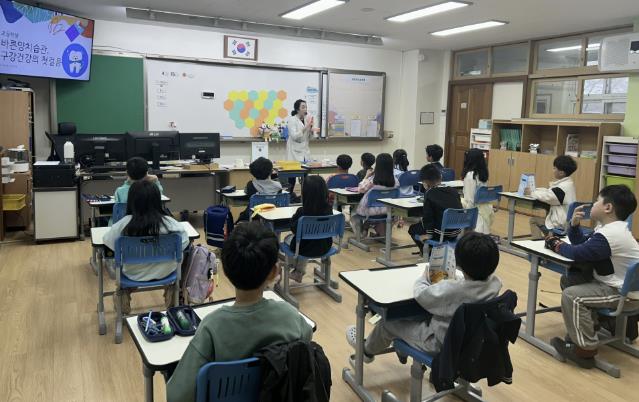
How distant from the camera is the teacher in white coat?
789 centimetres

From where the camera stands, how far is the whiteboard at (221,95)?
792cm

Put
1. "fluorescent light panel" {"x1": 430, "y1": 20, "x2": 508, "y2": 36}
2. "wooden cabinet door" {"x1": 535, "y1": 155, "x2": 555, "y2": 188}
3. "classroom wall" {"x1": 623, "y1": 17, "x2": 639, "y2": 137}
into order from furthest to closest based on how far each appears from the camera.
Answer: "wooden cabinet door" {"x1": 535, "y1": 155, "x2": 555, "y2": 188}, "fluorescent light panel" {"x1": 430, "y1": 20, "x2": 508, "y2": 36}, "classroom wall" {"x1": 623, "y1": 17, "x2": 639, "y2": 137}

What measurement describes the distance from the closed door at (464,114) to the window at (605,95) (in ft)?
5.95

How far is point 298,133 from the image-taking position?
7930mm

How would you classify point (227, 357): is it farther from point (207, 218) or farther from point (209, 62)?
point (209, 62)

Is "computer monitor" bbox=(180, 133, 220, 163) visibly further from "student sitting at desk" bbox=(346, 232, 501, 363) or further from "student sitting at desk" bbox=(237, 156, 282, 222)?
"student sitting at desk" bbox=(346, 232, 501, 363)

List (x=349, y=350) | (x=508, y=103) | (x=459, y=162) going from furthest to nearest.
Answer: (x=459, y=162) → (x=508, y=103) → (x=349, y=350)

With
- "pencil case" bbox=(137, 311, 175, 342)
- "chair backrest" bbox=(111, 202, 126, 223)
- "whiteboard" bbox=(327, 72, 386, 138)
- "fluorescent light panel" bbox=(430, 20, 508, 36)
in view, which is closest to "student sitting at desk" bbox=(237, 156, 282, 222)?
"chair backrest" bbox=(111, 202, 126, 223)

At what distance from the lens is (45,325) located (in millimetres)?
3676

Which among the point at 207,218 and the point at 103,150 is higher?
the point at 103,150

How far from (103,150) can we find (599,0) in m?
5.86

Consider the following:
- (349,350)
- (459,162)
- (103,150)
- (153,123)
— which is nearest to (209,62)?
(153,123)

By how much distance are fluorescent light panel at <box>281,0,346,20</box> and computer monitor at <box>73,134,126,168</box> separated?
2.71 meters

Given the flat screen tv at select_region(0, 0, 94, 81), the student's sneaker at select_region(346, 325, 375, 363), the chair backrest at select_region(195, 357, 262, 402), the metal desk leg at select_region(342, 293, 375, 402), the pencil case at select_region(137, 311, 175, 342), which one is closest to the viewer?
the chair backrest at select_region(195, 357, 262, 402)
